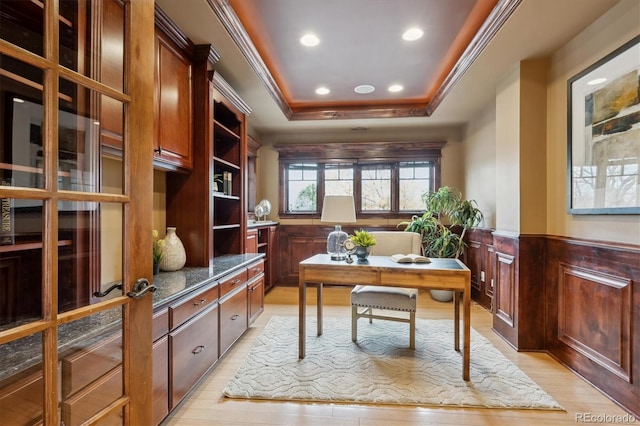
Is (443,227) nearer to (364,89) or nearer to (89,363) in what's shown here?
(364,89)

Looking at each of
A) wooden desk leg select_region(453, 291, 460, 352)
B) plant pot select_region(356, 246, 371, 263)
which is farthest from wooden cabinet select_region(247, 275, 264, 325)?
wooden desk leg select_region(453, 291, 460, 352)

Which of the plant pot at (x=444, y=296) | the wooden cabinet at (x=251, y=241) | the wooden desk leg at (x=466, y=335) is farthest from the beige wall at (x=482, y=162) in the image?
the wooden cabinet at (x=251, y=241)

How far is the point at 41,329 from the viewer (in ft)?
2.82

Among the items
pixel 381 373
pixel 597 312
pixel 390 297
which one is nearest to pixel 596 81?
pixel 597 312

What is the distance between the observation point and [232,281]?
8.26 feet

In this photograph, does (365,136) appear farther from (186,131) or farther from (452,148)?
(186,131)

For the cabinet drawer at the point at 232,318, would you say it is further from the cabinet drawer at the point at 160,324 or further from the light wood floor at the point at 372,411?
the cabinet drawer at the point at 160,324

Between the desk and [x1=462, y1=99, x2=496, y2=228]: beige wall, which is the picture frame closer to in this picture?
the desk

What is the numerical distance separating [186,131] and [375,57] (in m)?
1.94

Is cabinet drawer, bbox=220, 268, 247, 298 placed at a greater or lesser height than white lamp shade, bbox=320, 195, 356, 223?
lesser

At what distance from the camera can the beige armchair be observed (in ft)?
8.40

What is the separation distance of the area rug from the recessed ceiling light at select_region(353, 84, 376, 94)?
9.23ft

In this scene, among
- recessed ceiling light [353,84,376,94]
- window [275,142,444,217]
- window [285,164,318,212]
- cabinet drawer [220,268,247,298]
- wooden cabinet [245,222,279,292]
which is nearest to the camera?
cabinet drawer [220,268,247,298]

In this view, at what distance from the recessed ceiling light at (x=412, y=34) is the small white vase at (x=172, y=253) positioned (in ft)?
8.33
